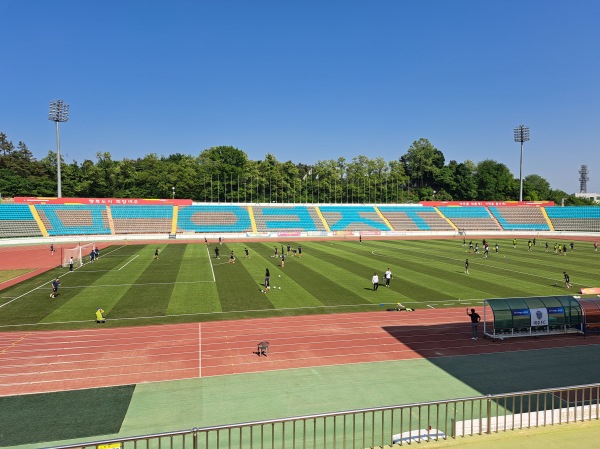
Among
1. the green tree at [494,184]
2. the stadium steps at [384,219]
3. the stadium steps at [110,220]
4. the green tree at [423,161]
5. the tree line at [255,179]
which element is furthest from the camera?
the green tree at [423,161]

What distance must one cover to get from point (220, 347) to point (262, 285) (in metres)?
12.5

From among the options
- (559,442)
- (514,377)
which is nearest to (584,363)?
(514,377)

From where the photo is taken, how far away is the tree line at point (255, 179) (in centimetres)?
9644

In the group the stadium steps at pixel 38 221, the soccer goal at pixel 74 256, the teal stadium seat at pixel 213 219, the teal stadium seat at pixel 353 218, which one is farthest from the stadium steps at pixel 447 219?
the stadium steps at pixel 38 221

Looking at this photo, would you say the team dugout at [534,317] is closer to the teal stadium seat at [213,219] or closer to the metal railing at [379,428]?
the metal railing at [379,428]

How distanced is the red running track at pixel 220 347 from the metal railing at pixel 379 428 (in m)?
4.05

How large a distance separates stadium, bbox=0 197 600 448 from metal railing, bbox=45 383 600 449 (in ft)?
0.20

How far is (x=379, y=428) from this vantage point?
415 inches

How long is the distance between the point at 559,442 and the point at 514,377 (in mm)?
7162

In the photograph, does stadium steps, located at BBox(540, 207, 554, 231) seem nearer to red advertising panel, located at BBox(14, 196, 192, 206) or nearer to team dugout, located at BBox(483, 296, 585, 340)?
team dugout, located at BBox(483, 296, 585, 340)

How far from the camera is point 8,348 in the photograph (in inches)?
651

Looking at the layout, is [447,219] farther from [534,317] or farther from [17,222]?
[17,222]

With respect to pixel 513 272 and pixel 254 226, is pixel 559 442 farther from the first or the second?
pixel 254 226

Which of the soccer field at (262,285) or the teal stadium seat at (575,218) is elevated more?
the teal stadium seat at (575,218)
